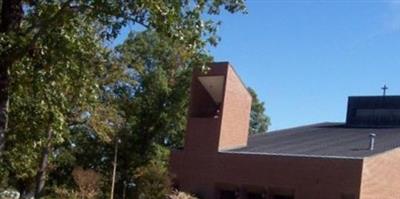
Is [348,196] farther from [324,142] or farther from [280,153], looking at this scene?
[324,142]

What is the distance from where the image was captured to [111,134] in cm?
4269

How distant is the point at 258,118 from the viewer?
65.6 m

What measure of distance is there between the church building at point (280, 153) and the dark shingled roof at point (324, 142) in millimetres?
52

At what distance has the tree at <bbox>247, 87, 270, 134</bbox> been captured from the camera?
64938 millimetres

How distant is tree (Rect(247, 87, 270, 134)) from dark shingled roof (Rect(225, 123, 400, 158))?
36.9ft

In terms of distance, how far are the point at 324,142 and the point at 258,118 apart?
22.0 metres

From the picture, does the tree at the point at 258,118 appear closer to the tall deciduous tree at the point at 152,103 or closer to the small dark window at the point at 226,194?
the tall deciduous tree at the point at 152,103

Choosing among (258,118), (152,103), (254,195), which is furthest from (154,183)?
(258,118)

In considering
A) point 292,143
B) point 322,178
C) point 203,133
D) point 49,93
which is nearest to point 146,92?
point 203,133

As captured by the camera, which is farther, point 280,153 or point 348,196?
point 280,153

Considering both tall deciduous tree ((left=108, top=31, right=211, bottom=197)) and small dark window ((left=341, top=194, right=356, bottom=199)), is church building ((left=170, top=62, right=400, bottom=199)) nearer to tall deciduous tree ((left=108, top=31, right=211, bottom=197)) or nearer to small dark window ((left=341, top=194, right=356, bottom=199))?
small dark window ((left=341, top=194, right=356, bottom=199))

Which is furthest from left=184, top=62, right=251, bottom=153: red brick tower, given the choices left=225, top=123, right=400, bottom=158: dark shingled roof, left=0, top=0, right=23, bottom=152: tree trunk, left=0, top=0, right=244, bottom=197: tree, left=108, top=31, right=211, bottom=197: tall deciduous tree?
left=0, top=0, right=23, bottom=152: tree trunk

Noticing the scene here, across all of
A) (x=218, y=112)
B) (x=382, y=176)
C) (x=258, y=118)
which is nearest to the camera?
(x=382, y=176)

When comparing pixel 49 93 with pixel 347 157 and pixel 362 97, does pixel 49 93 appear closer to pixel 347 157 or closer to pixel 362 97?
pixel 347 157
